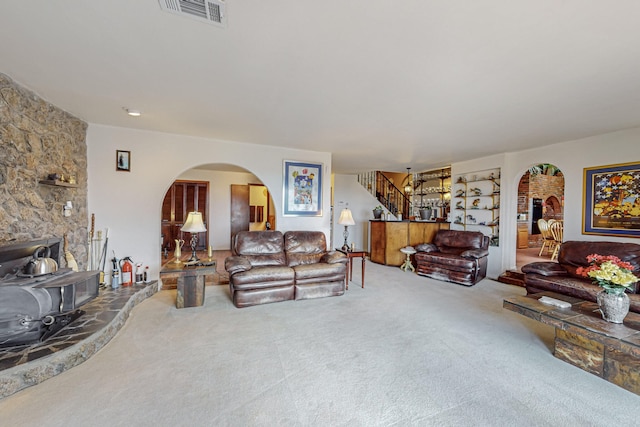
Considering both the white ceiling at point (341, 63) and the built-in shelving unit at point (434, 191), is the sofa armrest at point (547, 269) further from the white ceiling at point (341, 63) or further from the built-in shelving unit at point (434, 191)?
the built-in shelving unit at point (434, 191)

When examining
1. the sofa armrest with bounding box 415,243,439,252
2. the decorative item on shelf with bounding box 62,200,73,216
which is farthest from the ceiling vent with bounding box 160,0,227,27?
the sofa armrest with bounding box 415,243,439,252

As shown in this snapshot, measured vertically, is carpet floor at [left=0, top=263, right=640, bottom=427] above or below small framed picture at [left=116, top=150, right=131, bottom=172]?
below

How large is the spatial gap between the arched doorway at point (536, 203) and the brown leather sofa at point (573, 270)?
490 centimetres

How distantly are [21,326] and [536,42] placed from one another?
4419 millimetres

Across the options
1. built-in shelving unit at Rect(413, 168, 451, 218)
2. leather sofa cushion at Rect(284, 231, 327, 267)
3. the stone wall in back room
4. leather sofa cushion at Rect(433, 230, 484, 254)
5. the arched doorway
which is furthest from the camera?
built-in shelving unit at Rect(413, 168, 451, 218)

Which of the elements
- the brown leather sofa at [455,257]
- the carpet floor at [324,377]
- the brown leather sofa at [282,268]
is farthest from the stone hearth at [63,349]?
the brown leather sofa at [455,257]

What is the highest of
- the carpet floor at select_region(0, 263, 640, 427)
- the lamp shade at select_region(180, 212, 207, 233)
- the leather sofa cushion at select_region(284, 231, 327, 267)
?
the lamp shade at select_region(180, 212, 207, 233)

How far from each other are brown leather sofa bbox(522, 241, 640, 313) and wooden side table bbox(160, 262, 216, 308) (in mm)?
4359

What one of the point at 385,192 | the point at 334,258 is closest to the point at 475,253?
the point at 334,258

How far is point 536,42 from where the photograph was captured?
1815 millimetres

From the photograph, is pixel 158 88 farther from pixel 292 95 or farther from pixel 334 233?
pixel 334 233

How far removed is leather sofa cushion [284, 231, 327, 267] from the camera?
4305mm

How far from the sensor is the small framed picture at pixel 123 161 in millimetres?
3934

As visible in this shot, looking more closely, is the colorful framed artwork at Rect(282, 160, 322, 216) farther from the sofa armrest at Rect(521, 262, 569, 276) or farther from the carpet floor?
the sofa armrest at Rect(521, 262, 569, 276)
